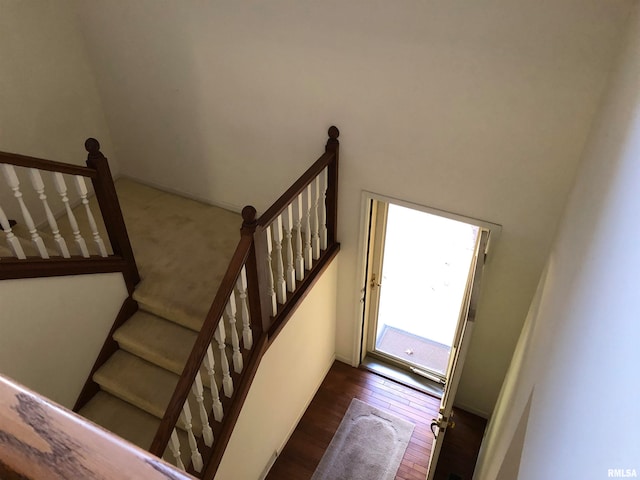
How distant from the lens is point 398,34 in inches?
108

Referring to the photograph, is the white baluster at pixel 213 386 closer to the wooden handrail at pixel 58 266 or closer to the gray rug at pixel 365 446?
the wooden handrail at pixel 58 266

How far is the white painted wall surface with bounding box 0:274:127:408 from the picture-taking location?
2717 mm

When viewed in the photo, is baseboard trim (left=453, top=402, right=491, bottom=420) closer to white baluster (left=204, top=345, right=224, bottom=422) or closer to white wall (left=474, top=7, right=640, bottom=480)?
white wall (left=474, top=7, right=640, bottom=480)

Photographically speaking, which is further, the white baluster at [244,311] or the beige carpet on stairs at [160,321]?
the beige carpet on stairs at [160,321]

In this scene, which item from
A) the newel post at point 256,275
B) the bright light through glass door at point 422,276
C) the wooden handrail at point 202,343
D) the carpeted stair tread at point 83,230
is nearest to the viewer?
the wooden handrail at point 202,343

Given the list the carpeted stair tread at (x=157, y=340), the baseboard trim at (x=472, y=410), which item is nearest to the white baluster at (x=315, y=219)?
the carpeted stair tread at (x=157, y=340)

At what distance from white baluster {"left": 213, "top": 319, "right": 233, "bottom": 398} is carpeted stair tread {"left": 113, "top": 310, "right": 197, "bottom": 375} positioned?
43cm

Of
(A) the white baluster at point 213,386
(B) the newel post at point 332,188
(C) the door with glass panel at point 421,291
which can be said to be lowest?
(A) the white baluster at point 213,386

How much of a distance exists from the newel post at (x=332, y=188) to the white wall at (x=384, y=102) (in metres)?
0.07

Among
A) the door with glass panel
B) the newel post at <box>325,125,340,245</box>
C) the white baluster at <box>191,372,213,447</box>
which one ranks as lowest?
the white baluster at <box>191,372,213,447</box>

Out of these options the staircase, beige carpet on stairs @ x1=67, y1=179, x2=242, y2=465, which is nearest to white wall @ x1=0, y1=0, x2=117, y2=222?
the staircase

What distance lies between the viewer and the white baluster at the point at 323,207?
335 centimetres

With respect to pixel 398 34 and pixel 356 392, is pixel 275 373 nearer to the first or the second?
pixel 356 392

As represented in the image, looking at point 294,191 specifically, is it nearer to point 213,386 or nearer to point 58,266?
point 213,386
